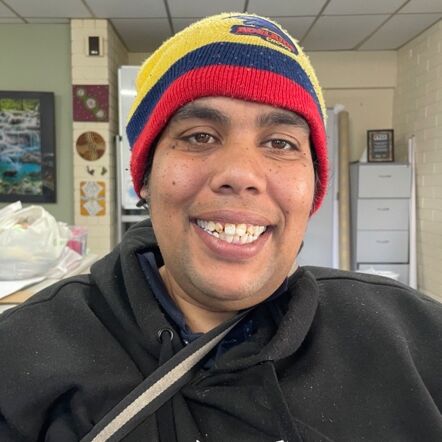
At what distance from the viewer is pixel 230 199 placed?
2.23ft

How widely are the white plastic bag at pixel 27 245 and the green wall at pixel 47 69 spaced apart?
2.06 metres

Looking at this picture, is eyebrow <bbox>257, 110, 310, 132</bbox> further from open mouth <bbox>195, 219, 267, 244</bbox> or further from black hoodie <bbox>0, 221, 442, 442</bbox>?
black hoodie <bbox>0, 221, 442, 442</bbox>

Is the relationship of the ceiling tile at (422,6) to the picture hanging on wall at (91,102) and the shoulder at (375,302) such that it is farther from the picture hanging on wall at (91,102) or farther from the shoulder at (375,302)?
the shoulder at (375,302)

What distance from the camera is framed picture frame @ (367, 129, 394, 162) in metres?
4.03

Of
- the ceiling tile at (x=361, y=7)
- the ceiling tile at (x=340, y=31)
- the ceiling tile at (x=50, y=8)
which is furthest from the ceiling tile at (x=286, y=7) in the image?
the ceiling tile at (x=50, y=8)

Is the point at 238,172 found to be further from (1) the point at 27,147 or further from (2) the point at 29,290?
(1) the point at 27,147

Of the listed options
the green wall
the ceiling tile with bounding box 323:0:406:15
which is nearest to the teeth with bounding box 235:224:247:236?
the ceiling tile with bounding box 323:0:406:15

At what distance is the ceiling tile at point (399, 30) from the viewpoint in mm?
3385

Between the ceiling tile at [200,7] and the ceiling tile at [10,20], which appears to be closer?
the ceiling tile at [200,7]

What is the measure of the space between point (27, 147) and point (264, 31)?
3345 millimetres

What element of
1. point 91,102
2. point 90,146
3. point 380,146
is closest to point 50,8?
point 91,102

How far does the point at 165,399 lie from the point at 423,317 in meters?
0.48

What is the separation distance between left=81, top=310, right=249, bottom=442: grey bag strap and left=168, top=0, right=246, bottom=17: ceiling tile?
2.89 m

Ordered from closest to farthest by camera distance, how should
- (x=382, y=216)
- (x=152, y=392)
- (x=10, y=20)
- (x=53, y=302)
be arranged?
1. (x=152, y=392)
2. (x=53, y=302)
3. (x=10, y=20)
4. (x=382, y=216)
